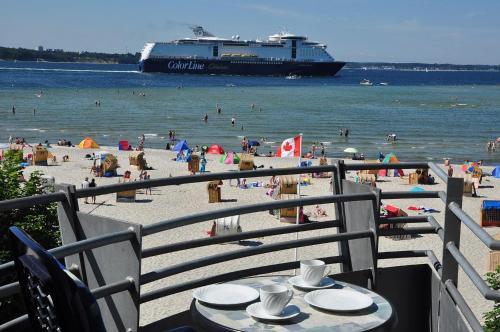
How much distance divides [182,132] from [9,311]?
42.3m

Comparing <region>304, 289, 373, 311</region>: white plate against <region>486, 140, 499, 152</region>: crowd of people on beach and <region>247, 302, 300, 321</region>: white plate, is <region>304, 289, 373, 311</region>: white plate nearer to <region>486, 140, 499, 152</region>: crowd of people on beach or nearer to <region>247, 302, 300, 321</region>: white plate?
<region>247, 302, 300, 321</region>: white plate

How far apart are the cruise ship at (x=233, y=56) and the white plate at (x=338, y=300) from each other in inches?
5508

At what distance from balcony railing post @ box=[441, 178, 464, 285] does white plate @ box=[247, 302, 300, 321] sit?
34.3 inches

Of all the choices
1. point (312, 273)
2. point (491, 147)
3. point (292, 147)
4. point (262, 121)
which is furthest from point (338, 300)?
→ point (262, 121)

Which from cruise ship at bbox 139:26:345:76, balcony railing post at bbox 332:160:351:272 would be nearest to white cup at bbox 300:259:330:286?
balcony railing post at bbox 332:160:351:272

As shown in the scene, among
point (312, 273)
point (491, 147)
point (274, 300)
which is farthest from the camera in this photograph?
point (491, 147)

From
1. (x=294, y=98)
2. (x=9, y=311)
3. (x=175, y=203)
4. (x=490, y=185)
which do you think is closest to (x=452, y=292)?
(x=9, y=311)

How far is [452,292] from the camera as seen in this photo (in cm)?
314

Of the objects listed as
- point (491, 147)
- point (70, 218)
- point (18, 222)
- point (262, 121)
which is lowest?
point (491, 147)

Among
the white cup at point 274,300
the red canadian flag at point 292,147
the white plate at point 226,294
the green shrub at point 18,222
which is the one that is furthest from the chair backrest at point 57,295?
the red canadian flag at point 292,147

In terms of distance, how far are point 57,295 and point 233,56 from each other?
14243cm

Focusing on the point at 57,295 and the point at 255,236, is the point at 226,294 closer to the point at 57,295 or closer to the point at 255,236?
the point at 255,236

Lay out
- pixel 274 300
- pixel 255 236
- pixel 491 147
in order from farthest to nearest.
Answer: pixel 491 147
pixel 255 236
pixel 274 300

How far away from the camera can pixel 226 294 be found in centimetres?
279
